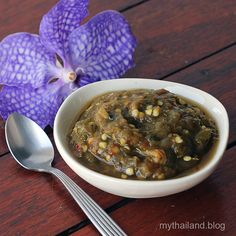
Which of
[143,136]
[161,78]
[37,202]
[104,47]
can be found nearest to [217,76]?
[161,78]

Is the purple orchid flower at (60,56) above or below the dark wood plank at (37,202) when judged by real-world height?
above

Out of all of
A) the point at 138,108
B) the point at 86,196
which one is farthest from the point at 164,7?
the point at 86,196

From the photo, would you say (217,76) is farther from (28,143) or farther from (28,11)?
(28,11)

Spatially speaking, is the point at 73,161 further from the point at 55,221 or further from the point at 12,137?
the point at 12,137

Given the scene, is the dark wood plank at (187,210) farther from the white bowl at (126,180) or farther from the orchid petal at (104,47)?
the orchid petal at (104,47)

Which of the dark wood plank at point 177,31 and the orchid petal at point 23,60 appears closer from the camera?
the orchid petal at point 23,60

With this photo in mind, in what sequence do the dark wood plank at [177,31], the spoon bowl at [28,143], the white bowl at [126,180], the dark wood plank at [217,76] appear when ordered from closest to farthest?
the white bowl at [126,180]
the spoon bowl at [28,143]
the dark wood plank at [217,76]
the dark wood plank at [177,31]

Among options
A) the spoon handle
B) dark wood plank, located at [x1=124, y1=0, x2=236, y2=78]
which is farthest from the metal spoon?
dark wood plank, located at [x1=124, y1=0, x2=236, y2=78]

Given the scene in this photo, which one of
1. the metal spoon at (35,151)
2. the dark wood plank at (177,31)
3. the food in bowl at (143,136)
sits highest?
the food in bowl at (143,136)

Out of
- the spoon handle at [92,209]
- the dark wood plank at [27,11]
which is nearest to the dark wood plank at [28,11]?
the dark wood plank at [27,11]
